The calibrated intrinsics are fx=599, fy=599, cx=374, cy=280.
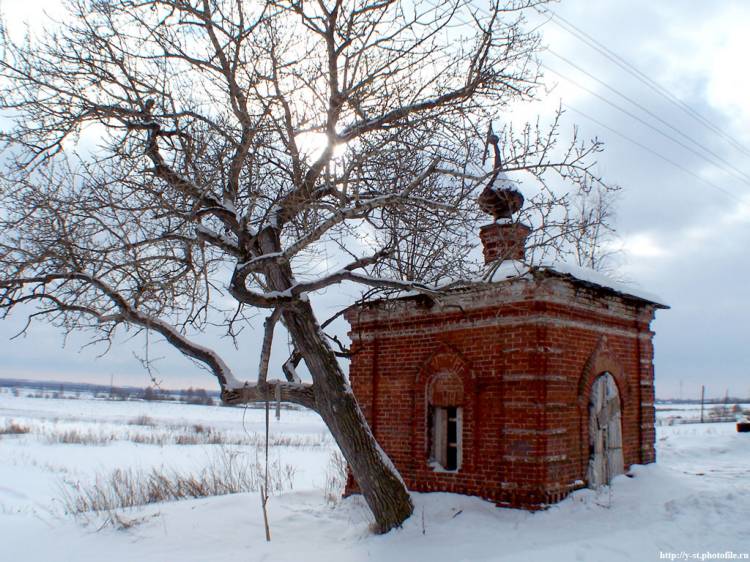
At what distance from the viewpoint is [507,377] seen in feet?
28.1

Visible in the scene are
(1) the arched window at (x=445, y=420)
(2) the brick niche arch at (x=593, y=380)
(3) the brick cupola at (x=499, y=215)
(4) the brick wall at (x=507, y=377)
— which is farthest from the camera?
(3) the brick cupola at (x=499, y=215)

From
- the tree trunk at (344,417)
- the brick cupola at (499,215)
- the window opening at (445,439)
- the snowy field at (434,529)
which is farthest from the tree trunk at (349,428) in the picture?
the brick cupola at (499,215)

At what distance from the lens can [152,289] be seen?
8844mm

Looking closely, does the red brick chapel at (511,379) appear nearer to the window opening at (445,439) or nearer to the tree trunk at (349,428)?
the window opening at (445,439)

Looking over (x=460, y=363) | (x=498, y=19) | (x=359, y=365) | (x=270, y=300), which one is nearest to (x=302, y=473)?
(x=359, y=365)

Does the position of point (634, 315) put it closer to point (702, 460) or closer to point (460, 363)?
point (460, 363)

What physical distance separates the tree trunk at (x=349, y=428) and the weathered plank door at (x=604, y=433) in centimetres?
300

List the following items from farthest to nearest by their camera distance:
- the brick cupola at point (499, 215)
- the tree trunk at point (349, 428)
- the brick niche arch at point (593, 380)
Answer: the brick cupola at point (499, 215) < the brick niche arch at point (593, 380) < the tree trunk at point (349, 428)

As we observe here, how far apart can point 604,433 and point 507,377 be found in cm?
219

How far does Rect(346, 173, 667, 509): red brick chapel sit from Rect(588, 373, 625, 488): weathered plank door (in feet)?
0.05

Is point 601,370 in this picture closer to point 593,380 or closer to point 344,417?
point 593,380

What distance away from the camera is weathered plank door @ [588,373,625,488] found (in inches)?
358

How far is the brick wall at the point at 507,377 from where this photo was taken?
8328 mm

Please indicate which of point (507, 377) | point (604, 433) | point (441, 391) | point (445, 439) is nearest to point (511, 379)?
point (507, 377)
